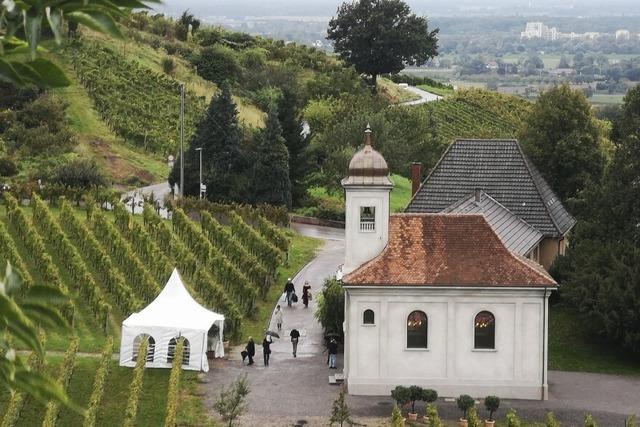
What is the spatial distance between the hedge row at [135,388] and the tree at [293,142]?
31063mm

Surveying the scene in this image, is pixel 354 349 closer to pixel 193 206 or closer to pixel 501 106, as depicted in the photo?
pixel 193 206

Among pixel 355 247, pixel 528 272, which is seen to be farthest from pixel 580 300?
pixel 355 247

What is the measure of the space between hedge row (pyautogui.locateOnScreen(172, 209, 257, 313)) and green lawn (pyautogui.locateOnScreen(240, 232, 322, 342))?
2.26 ft

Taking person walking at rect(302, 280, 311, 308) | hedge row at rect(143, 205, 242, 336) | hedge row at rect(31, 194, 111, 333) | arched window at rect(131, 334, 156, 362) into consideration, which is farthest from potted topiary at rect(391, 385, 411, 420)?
person walking at rect(302, 280, 311, 308)

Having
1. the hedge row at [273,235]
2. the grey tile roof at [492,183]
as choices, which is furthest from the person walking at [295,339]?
the hedge row at [273,235]

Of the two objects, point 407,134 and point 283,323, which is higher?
point 407,134

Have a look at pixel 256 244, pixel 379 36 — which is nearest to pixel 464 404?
pixel 256 244

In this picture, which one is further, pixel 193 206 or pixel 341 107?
pixel 341 107

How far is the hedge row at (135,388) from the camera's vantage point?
29.0 metres

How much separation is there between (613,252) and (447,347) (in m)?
8.03

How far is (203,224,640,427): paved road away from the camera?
3288 centimetres

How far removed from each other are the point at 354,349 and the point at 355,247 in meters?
2.94

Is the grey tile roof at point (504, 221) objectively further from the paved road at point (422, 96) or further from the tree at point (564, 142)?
the paved road at point (422, 96)

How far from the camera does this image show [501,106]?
106 meters
